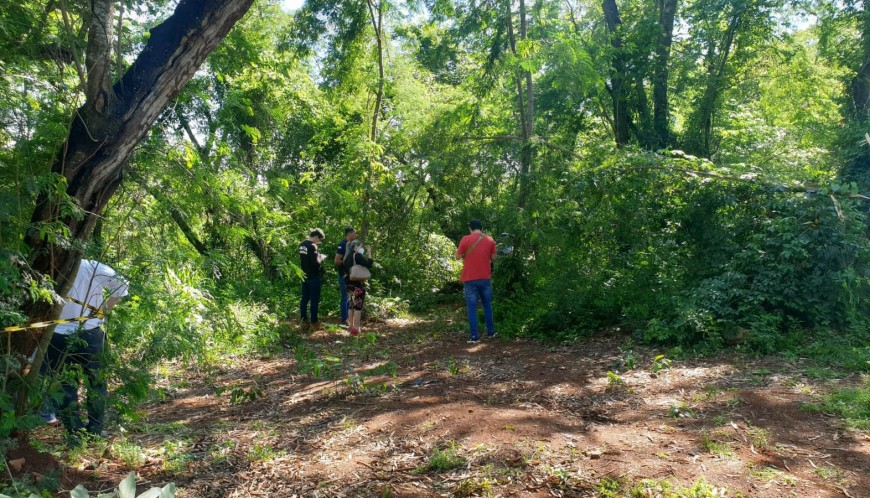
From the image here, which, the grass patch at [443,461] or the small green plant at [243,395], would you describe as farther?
the small green plant at [243,395]

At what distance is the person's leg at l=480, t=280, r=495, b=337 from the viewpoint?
8984mm

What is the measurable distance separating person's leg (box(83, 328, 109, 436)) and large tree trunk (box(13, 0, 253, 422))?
0.33m

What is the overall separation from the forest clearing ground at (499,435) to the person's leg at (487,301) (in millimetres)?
2058

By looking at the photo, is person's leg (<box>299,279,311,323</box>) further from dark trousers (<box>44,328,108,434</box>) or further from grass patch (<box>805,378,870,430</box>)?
grass patch (<box>805,378,870,430</box>)

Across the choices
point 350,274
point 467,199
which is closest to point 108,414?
point 350,274

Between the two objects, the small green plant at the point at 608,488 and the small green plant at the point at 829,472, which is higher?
the small green plant at the point at 608,488

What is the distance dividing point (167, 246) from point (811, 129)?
1562cm

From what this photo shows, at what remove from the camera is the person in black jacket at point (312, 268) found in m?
10.2

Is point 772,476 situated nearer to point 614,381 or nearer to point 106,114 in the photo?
point 614,381

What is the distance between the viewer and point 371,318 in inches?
460

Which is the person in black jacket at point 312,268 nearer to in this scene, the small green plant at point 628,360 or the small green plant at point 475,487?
the small green plant at point 628,360

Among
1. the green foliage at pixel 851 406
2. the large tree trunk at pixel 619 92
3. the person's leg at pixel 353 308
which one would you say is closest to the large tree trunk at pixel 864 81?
the large tree trunk at pixel 619 92

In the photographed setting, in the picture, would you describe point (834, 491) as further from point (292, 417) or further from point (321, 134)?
point (321, 134)

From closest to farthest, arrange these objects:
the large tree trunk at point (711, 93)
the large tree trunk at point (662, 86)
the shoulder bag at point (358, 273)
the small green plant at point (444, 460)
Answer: the small green plant at point (444, 460), the shoulder bag at point (358, 273), the large tree trunk at point (711, 93), the large tree trunk at point (662, 86)
